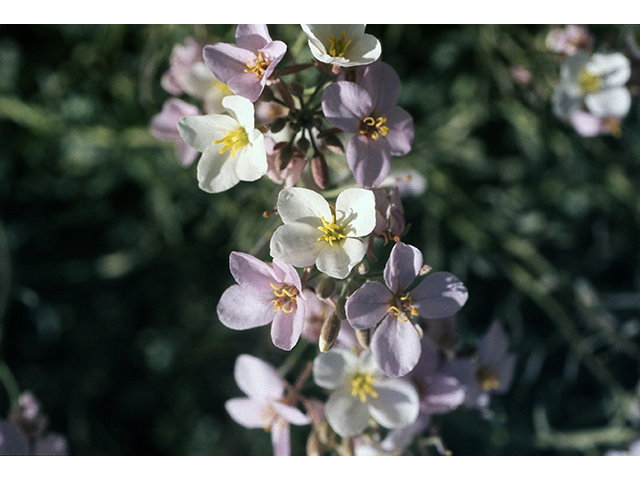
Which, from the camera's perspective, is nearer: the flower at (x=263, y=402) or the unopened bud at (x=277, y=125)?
the unopened bud at (x=277, y=125)

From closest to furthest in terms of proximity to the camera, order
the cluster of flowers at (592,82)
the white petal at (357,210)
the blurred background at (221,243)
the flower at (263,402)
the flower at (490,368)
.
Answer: the white petal at (357,210), the flower at (263,402), the flower at (490,368), the cluster of flowers at (592,82), the blurred background at (221,243)

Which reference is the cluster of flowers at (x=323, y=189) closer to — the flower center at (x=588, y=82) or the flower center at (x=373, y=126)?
the flower center at (x=373, y=126)

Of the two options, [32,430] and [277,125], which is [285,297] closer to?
[277,125]

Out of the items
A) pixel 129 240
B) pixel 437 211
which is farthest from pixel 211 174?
pixel 129 240

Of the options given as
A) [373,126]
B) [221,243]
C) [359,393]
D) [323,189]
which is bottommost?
[221,243]

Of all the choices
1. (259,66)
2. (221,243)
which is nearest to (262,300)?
(259,66)

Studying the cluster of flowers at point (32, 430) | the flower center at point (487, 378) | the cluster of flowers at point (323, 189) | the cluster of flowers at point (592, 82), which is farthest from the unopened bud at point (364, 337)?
the cluster of flowers at point (592, 82)
